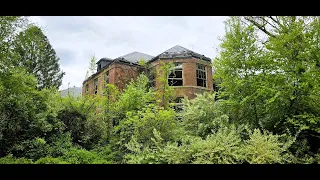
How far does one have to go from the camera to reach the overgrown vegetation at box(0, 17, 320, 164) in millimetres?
4621

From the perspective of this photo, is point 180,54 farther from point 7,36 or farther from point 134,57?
point 7,36

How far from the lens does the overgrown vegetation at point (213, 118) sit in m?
4.62

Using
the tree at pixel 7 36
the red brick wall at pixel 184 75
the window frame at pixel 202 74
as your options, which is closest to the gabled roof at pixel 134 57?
the red brick wall at pixel 184 75

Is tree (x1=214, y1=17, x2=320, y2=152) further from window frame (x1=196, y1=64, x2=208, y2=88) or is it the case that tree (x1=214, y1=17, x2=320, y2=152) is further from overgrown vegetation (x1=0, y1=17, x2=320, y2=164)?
window frame (x1=196, y1=64, x2=208, y2=88)

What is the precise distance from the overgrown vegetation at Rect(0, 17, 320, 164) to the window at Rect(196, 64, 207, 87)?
18.5 ft

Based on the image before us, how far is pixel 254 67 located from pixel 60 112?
4.71 m

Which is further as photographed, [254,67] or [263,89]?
[254,67]

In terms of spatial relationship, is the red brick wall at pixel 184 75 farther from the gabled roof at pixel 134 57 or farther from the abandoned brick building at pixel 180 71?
the gabled roof at pixel 134 57

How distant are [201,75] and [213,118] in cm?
644

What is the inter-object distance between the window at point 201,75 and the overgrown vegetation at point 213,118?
5.64 meters

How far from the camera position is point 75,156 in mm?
5449
